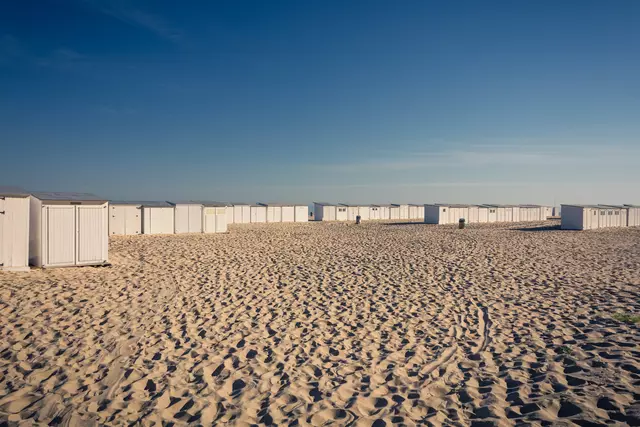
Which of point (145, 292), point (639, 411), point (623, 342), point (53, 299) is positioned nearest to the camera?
point (639, 411)

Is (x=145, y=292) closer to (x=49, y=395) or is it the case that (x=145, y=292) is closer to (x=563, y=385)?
(x=49, y=395)

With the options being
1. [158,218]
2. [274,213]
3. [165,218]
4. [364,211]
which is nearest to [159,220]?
[158,218]

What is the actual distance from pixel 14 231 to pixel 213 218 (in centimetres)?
1728

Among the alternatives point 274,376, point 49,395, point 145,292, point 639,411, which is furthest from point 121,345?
point 639,411

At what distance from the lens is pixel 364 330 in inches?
269

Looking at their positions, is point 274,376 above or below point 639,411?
below

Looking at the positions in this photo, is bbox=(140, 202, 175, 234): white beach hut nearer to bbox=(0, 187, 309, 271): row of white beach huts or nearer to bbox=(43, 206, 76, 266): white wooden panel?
bbox=(0, 187, 309, 271): row of white beach huts

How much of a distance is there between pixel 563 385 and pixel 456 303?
4036 mm

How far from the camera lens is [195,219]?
27.3m

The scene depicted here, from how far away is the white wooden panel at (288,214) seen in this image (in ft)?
144

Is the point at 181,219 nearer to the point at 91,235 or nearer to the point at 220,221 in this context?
Result: the point at 220,221

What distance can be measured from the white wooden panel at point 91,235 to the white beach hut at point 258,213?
29.0 meters

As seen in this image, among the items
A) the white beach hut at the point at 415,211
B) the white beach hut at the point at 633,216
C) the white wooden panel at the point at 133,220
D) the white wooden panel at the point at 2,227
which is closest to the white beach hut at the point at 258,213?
the white wooden panel at the point at 133,220

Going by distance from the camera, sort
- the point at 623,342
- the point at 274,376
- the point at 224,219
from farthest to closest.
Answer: the point at 224,219 → the point at 623,342 → the point at 274,376
